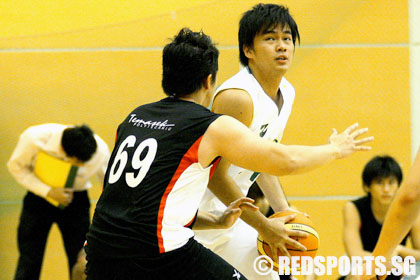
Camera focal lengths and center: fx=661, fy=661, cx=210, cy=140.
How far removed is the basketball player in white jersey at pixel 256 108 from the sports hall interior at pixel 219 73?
2.04m

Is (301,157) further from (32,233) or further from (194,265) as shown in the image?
(32,233)

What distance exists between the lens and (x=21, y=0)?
5.62 metres

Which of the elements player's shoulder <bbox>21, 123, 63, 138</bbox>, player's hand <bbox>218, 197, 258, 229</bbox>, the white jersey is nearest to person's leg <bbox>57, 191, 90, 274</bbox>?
player's shoulder <bbox>21, 123, 63, 138</bbox>

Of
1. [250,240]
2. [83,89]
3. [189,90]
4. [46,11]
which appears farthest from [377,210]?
[46,11]

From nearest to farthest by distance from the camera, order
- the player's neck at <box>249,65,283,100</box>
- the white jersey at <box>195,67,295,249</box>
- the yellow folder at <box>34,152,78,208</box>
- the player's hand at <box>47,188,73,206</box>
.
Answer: the white jersey at <box>195,67,295,249</box> < the player's neck at <box>249,65,283,100</box> < the player's hand at <box>47,188,73,206</box> < the yellow folder at <box>34,152,78,208</box>

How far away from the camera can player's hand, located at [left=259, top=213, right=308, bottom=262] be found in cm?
337

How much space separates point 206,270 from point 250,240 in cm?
117

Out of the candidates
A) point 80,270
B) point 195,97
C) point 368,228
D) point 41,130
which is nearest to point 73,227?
point 80,270

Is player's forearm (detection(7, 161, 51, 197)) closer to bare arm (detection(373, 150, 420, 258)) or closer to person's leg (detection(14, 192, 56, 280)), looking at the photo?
person's leg (detection(14, 192, 56, 280))

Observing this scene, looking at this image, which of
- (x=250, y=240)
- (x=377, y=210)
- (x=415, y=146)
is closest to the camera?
(x=250, y=240)

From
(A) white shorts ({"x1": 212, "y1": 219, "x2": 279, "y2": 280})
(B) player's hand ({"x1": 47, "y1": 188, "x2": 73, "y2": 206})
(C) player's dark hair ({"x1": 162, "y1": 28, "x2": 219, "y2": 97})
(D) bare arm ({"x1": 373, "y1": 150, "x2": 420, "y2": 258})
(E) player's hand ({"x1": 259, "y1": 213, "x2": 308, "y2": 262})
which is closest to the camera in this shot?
(D) bare arm ({"x1": 373, "y1": 150, "x2": 420, "y2": 258})

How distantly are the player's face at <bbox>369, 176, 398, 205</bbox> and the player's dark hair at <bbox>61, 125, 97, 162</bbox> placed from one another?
87.5 inches

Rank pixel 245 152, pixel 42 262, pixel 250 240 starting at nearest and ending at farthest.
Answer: pixel 245 152, pixel 250 240, pixel 42 262

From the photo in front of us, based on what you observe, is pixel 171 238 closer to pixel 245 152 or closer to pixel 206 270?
pixel 206 270
